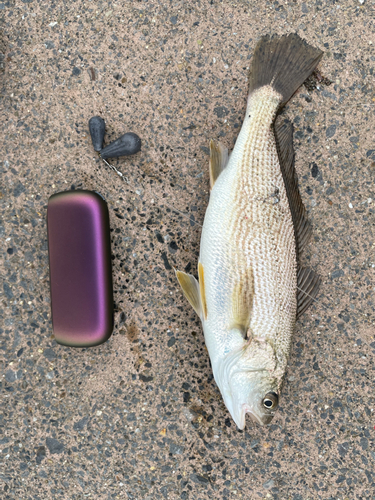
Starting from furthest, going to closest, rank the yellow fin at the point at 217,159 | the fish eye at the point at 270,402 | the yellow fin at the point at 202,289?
the yellow fin at the point at 217,159 → the yellow fin at the point at 202,289 → the fish eye at the point at 270,402

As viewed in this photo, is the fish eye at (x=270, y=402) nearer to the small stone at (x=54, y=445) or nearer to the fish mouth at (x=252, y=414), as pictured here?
the fish mouth at (x=252, y=414)

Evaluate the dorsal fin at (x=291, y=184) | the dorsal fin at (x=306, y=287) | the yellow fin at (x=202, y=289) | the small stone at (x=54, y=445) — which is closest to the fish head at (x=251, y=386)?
the yellow fin at (x=202, y=289)

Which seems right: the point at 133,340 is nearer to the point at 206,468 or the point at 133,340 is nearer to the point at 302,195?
the point at 206,468

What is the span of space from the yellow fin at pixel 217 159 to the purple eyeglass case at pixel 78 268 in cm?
60

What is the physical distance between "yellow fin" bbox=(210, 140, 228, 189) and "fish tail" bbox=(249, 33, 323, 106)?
339 millimetres

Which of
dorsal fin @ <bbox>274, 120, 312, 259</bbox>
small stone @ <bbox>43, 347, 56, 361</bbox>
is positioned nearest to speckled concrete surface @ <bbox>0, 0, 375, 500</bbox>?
small stone @ <bbox>43, 347, 56, 361</bbox>

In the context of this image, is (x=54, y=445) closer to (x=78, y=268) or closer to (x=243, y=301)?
(x=78, y=268)

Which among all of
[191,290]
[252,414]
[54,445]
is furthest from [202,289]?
[54,445]

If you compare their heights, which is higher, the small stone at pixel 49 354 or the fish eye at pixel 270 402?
the fish eye at pixel 270 402

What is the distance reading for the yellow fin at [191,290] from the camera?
5.77 feet

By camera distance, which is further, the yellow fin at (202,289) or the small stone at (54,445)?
the small stone at (54,445)

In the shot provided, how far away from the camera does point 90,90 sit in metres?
1.89

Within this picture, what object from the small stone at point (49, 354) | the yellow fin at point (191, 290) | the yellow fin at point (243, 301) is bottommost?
the small stone at point (49, 354)

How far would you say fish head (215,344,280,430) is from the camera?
5.08ft
